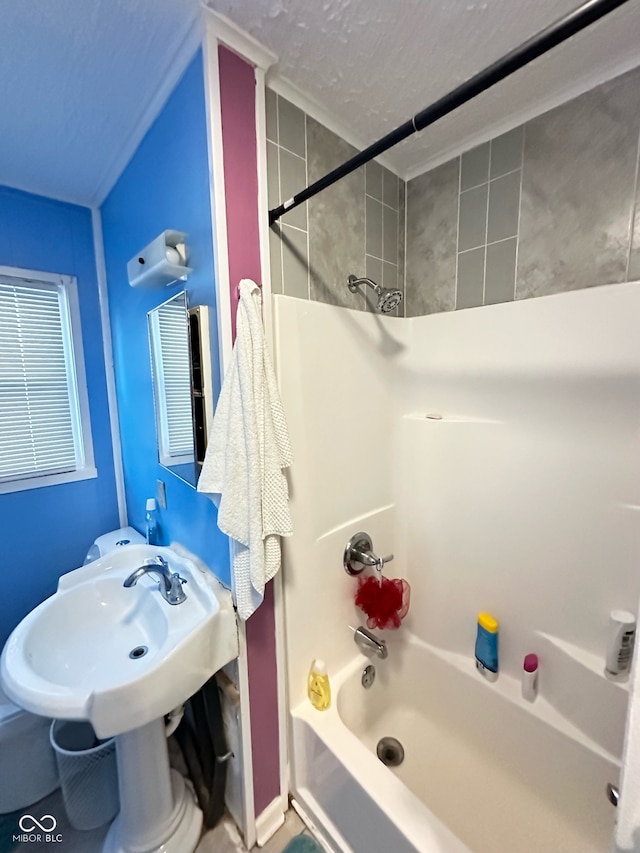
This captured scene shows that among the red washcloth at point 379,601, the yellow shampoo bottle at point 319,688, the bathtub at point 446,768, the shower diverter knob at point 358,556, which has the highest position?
the shower diverter knob at point 358,556

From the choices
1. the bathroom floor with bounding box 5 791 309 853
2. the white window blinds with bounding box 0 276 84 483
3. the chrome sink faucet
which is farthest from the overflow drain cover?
the white window blinds with bounding box 0 276 84 483

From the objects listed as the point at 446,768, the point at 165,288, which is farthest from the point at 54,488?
the point at 446,768

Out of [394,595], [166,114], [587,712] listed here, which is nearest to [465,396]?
[394,595]

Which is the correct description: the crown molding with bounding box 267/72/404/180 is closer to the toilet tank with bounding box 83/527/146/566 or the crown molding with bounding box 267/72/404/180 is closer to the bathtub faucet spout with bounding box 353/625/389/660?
the toilet tank with bounding box 83/527/146/566

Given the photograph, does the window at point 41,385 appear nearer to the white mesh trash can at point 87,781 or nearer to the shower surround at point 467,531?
the white mesh trash can at point 87,781

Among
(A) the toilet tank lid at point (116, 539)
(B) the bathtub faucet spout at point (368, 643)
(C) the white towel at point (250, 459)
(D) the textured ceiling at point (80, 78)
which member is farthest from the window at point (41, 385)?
(B) the bathtub faucet spout at point (368, 643)

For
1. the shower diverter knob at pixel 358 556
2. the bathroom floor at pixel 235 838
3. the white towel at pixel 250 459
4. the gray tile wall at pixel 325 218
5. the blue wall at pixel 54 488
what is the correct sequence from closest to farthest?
the white towel at pixel 250 459 < the gray tile wall at pixel 325 218 < the bathroom floor at pixel 235 838 < the shower diverter knob at pixel 358 556 < the blue wall at pixel 54 488

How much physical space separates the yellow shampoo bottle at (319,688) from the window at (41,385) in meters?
1.39

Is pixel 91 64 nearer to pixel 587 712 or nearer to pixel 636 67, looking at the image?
pixel 636 67

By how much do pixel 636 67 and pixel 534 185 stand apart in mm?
321

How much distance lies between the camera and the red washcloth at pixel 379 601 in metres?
1.41

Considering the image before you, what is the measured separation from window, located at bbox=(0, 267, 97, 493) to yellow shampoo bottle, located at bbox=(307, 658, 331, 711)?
1.39 m

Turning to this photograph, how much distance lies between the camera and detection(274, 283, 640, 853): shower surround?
1.08 metres

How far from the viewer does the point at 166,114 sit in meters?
1.07
